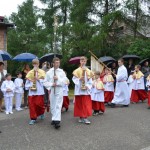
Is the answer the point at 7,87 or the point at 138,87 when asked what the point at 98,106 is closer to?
the point at 7,87

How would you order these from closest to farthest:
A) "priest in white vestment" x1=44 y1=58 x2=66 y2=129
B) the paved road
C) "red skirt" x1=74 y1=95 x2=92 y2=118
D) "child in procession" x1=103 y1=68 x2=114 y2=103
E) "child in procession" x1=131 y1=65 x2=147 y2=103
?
the paved road, "priest in white vestment" x1=44 y1=58 x2=66 y2=129, "red skirt" x1=74 y1=95 x2=92 y2=118, "child in procession" x1=103 y1=68 x2=114 y2=103, "child in procession" x1=131 y1=65 x2=147 y2=103

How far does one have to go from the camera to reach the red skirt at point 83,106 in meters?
9.33

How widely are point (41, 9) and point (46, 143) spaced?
102 feet

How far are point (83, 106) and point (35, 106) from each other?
4.46 ft

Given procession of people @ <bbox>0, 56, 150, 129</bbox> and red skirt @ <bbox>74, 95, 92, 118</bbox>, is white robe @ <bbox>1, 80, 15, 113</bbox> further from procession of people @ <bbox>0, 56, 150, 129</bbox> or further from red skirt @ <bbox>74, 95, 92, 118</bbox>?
red skirt @ <bbox>74, 95, 92, 118</bbox>

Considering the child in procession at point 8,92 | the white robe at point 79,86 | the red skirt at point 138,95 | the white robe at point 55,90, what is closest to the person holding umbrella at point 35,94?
the white robe at point 55,90

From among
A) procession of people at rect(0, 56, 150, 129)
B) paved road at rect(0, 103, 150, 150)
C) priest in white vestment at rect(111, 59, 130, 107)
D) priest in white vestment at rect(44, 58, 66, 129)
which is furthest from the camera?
priest in white vestment at rect(111, 59, 130, 107)

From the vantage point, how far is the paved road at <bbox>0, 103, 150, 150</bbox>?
7105mm

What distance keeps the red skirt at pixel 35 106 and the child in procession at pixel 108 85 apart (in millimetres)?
4297

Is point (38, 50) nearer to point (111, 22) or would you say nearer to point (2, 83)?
point (111, 22)

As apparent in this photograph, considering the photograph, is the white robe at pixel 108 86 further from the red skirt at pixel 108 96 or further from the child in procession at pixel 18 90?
the child in procession at pixel 18 90

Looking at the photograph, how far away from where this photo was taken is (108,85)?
13.1 metres

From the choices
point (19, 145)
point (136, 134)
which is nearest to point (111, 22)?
point (136, 134)

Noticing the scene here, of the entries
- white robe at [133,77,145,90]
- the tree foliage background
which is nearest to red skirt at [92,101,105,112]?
white robe at [133,77,145,90]
